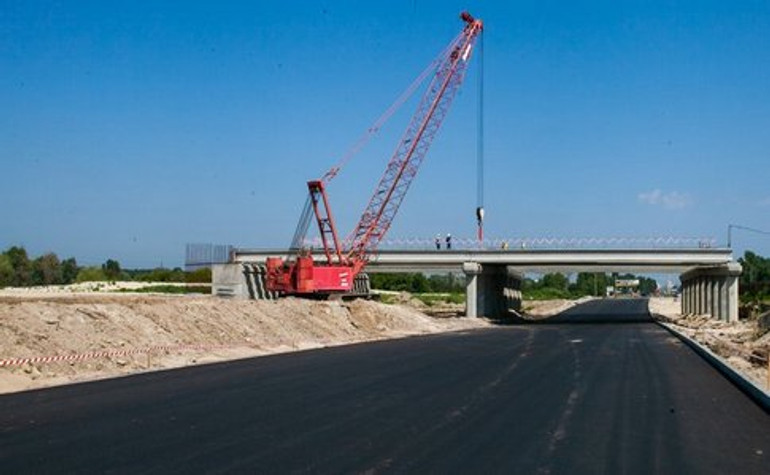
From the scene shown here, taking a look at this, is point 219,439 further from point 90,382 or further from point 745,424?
point 90,382

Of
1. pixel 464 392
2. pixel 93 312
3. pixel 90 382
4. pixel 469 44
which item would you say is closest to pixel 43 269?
pixel 469 44

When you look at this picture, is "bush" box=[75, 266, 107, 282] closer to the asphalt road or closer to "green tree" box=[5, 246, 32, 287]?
"green tree" box=[5, 246, 32, 287]

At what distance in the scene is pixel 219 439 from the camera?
44.9 feet

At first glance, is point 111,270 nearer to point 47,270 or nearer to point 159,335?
point 47,270

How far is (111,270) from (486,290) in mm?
72826

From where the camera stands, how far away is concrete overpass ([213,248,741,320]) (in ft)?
226

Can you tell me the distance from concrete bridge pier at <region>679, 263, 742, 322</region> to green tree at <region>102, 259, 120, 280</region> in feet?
242

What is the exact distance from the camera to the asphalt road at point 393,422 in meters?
11.9

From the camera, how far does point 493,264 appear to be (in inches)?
3068

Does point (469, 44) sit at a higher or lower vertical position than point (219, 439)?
higher

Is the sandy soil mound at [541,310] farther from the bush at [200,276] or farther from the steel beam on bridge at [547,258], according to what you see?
the bush at [200,276]

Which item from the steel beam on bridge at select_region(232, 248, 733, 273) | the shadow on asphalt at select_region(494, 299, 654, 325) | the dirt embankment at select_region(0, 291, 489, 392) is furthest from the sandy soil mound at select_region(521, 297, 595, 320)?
the dirt embankment at select_region(0, 291, 489, 392)

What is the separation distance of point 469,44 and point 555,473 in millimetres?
71812

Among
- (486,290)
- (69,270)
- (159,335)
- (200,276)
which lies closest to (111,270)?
(69,270)
